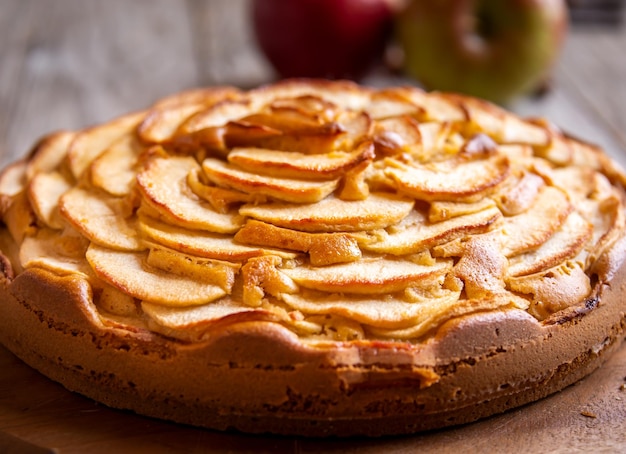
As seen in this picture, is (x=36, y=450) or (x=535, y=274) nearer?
(x=36, y=450)

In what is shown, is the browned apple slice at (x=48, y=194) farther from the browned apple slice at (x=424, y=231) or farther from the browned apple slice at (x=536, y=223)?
the browned apple slice at (x=536, y=223)

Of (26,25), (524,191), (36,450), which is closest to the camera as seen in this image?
(36,450)

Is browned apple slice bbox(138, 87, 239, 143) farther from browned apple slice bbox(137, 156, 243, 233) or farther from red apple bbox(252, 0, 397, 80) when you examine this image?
red apple bbox(252, 0, 397, 80)

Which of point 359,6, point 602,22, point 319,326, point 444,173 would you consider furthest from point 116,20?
point 319,326

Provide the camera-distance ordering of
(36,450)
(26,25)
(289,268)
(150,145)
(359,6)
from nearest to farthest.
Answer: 1. (36,450)
2. (289,268)
3. (150,145)
4. (359,6)
5. (26,25)

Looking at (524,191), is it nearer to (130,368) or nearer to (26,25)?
(130,368)

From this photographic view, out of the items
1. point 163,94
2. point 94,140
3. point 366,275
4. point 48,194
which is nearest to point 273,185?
point 366,275
